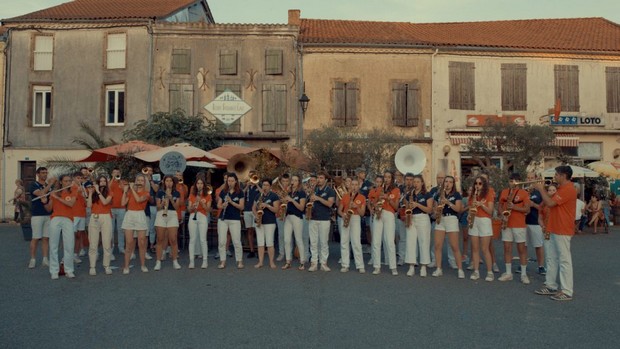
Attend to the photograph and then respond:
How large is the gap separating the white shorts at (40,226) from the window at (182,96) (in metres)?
14.5

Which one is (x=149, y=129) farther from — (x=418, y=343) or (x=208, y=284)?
(x=418, y=343)

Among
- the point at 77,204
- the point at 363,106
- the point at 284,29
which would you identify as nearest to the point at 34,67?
the point at 284,29

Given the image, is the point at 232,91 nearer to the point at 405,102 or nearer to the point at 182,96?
the point at 182,96

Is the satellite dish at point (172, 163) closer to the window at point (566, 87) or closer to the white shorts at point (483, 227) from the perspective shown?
the white shorts at point (483, 227)

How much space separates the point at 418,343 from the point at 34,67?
972 inches

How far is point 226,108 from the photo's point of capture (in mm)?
24234

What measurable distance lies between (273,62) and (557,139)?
522 inches

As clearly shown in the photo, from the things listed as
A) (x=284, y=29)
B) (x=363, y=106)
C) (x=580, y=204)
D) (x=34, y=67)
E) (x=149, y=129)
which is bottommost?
(x=580, y=204)

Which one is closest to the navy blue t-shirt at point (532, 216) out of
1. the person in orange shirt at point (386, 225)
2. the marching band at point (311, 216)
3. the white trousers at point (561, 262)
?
the marching band at point (311, 216)

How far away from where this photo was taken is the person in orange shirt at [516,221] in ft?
30.5

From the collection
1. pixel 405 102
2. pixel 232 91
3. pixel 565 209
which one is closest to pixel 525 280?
pixel 565 209

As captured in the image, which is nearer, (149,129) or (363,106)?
(149,129)

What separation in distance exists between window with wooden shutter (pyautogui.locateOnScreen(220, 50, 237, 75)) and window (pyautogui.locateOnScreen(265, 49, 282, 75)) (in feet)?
4.80

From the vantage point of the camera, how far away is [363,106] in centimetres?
2445
